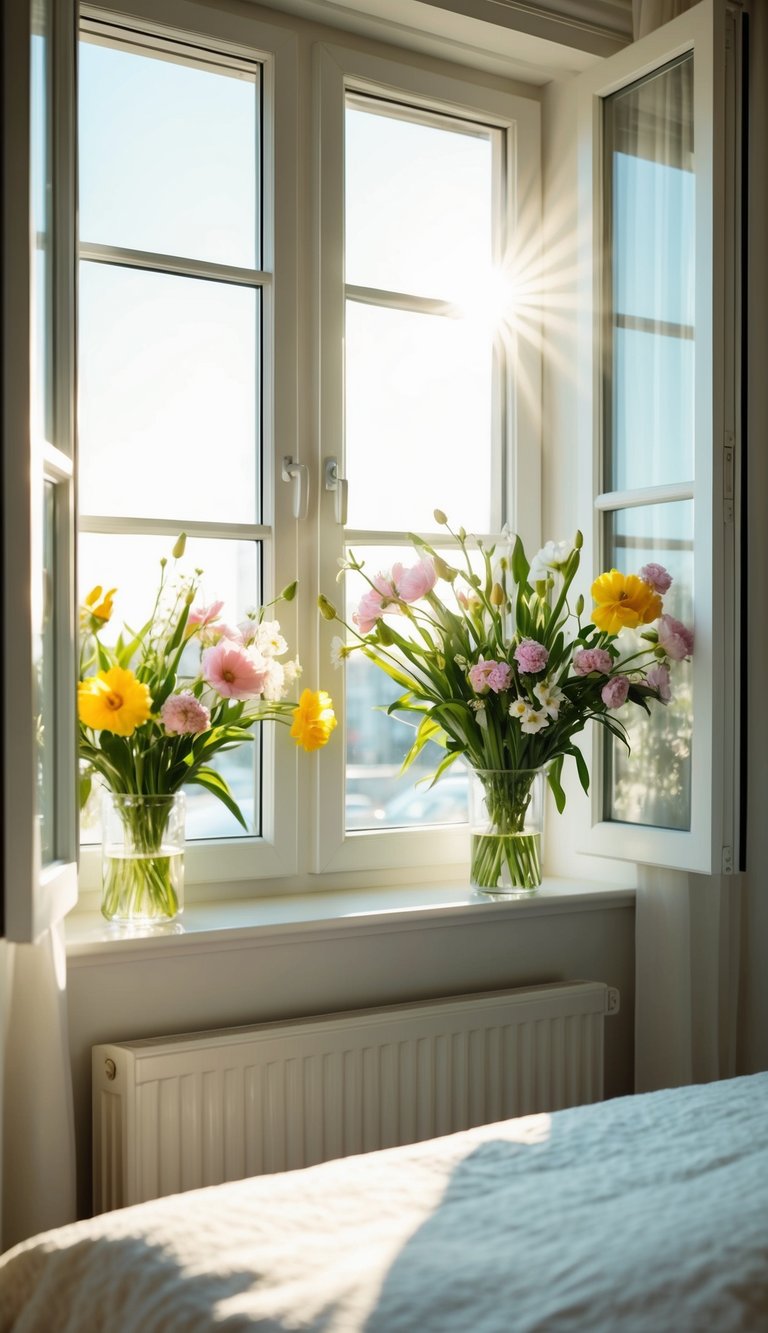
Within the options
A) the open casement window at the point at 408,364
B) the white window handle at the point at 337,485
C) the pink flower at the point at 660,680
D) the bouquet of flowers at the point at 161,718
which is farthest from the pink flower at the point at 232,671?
the pink flower at the point at 660,680

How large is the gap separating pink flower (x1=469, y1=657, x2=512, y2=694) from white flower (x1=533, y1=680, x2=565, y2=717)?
6 centimetres

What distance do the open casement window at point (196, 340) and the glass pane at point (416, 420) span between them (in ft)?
0.58

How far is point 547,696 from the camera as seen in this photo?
2.32 m

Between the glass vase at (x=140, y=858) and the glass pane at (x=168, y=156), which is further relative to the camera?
the glass pane at (x=168, y=156)

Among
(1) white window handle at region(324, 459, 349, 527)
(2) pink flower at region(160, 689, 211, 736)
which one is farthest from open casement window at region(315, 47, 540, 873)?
(2) pink flower at region(160, 689, 211, 736)

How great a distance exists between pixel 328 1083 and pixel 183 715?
25.5 inches

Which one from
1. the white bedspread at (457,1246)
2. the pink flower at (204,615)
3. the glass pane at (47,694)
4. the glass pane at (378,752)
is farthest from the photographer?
the glass pane at (378,752)

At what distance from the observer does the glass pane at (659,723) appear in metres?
2.40

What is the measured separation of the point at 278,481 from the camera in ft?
7.97

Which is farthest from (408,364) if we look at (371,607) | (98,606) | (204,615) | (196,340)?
(98,606)

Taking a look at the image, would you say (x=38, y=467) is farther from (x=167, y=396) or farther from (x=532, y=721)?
(x=532, y=721)

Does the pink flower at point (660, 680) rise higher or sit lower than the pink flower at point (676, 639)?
lower

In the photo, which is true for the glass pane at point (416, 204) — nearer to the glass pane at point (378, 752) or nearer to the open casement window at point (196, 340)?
the open casement window at point (196, 340)

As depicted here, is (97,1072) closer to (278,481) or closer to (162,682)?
(162,682)
